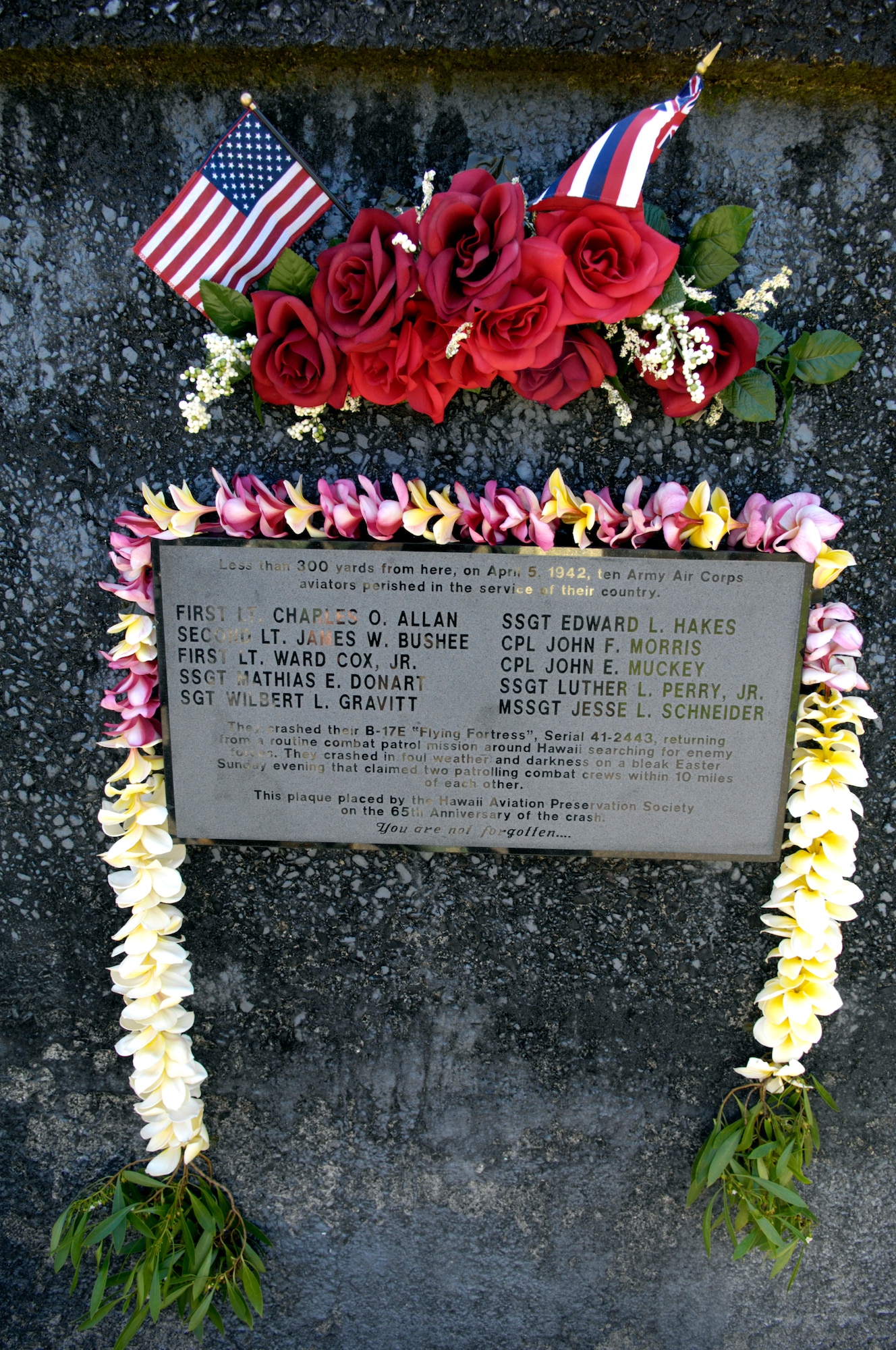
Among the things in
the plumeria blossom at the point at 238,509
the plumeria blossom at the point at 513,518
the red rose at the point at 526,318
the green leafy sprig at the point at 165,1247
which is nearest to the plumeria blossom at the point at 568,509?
the plumeria blossom at the point at 513,518

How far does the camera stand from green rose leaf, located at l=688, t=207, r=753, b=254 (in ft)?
5.89

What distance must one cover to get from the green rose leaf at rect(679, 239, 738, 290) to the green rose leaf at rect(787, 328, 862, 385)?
0.90ft

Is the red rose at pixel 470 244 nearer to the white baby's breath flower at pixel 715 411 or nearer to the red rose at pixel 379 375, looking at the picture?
the red rose at pixel 379 375

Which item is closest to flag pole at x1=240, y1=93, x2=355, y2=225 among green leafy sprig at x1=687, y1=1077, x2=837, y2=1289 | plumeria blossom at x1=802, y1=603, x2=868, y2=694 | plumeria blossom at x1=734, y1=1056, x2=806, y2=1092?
plumeria blossom at x1=802, y1=603, x2=868, y2=694

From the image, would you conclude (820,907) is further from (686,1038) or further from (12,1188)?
(12,1188)

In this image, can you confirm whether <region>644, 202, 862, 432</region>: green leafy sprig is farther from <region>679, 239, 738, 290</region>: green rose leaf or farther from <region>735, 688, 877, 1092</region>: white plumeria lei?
<region>735, 688, 877, 1092</region>: white plumeria lei

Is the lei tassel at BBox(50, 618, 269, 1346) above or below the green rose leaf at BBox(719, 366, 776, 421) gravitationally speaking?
below

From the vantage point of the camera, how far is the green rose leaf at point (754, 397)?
190cm

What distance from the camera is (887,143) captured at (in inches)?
74.5

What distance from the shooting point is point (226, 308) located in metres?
1.87

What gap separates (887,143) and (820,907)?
2.05 meters

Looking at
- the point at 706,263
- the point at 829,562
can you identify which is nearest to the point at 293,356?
the point at 706,263

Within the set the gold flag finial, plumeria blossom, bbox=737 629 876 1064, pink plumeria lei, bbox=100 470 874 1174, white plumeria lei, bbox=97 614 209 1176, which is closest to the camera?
the gold flag finial

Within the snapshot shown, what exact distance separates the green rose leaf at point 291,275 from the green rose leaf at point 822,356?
1.25 meters
